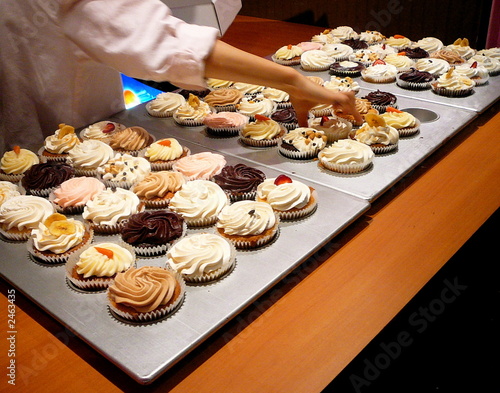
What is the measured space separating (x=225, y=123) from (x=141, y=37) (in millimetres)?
1067

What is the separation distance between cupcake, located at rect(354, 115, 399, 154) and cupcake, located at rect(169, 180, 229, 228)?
98cm

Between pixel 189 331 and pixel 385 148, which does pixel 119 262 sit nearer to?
pixel 189 331

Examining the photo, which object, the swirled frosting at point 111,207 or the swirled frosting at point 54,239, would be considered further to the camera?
the swirled frosting at point 111,207

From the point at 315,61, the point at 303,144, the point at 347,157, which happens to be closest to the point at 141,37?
the point at 303,144

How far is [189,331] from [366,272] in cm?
82

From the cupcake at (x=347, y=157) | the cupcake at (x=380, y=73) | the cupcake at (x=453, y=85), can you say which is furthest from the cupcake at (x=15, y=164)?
the cupcake at (x=453, y=85)

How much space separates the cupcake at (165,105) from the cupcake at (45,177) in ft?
3.00

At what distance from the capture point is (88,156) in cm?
307

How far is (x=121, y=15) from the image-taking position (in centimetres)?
247

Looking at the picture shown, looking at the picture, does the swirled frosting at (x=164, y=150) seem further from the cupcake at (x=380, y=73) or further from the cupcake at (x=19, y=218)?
the cupcake at (x=380, y=73)

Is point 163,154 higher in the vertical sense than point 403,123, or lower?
lower

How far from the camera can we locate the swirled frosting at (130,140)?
3.28 m

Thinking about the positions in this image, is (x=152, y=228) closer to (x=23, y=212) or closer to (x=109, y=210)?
(x=109, y=210)

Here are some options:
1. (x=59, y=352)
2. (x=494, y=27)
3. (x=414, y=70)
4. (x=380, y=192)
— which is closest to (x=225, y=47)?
(x=380, y=192)
